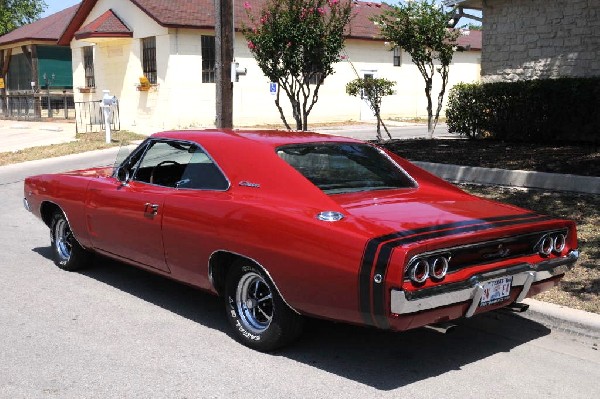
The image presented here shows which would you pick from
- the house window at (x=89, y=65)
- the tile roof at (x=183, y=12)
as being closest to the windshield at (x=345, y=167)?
the tile roof at (x=183, y=12)

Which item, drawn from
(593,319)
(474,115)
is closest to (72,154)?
(474,115)

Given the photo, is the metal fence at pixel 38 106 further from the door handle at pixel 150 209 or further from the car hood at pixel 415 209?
the car hood at pixel 415 209

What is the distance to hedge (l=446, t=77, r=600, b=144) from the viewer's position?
42.5 ft

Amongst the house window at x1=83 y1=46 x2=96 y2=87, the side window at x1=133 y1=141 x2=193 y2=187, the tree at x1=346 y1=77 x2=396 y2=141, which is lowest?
the side window at x1=133 y1=141 x2=193 y2=187

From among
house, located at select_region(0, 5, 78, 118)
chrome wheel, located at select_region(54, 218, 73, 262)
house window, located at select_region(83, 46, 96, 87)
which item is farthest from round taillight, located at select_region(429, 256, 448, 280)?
house, located at select_region(0, 5, 78, 118)

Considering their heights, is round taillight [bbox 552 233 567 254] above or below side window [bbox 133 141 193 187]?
below

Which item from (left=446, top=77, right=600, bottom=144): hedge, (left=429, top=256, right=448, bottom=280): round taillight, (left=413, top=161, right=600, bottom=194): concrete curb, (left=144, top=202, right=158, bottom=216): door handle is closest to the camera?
(left=429, top=256, right=448, bottom=280): round taillight

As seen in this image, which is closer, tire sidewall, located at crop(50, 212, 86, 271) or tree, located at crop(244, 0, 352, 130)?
tire sidewall, located at crop(50, 212, 86, 271)

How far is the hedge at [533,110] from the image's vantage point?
13.0 m

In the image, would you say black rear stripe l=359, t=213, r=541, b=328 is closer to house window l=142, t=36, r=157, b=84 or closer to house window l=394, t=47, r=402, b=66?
house window l=142, t=36, r=157, b=84

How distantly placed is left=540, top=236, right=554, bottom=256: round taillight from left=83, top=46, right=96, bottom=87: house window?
26767 millimetres

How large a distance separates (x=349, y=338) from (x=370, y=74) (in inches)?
1020

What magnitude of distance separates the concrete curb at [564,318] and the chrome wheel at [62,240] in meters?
4.37

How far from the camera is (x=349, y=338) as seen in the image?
5.09 m
